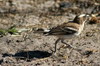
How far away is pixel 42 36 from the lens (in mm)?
12445

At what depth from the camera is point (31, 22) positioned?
1406cm

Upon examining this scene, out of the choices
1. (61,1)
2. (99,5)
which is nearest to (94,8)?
(99,5)

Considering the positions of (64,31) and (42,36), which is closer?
(64,31)

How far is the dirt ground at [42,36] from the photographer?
10.7 metres

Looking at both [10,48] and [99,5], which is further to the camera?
[99,5]

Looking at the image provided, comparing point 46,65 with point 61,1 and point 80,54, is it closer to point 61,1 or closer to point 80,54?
point 80,54

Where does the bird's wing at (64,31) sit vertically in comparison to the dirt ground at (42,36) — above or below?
above

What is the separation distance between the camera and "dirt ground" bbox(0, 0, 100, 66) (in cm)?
1066


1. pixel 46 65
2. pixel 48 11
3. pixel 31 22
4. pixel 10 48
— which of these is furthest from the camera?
pixel 48 11

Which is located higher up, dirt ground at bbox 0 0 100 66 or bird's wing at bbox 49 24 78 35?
bird's wing at bbox 49 24 78 35

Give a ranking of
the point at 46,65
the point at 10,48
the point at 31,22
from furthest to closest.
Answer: the point at 31,22, the point at 10,48, the point at 46,65

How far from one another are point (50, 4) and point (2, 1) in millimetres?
2059

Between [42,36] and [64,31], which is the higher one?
[64,31]

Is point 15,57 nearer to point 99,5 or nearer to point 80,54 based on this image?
point 80,54
